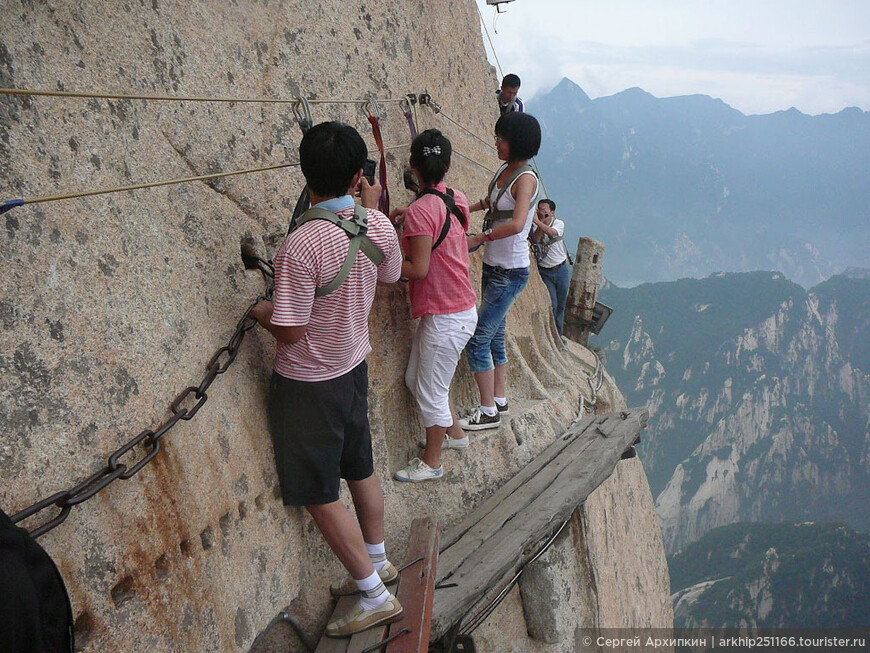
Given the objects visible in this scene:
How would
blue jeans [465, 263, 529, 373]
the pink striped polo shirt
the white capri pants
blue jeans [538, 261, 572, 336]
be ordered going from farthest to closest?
blue jeans [538, 261, 572, 336] < blue jeans [465, 263, 529, 373] < the white capri pants < the pink striped polo shirt

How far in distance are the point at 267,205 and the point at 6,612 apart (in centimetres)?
217

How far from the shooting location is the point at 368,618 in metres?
2.85

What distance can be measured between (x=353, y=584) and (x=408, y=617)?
0.53 m

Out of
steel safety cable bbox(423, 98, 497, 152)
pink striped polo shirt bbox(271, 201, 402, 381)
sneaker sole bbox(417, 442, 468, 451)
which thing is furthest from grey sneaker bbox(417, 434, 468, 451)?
steel safety cable bbox(423, 98, 497, 152)

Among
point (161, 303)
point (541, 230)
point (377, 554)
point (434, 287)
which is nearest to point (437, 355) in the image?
point (434, 287)

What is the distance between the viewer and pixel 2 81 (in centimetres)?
195

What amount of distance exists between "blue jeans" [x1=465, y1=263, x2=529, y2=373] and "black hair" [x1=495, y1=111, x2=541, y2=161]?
81 cm

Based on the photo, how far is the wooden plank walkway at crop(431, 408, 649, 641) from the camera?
3547 millimetres

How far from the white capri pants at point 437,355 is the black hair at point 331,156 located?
4.50 ft

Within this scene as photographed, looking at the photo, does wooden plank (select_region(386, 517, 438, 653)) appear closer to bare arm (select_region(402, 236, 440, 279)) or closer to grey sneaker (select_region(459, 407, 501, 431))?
grey sneaker (select_region(459, 407, 501, 431))

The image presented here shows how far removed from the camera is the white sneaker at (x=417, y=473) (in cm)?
407

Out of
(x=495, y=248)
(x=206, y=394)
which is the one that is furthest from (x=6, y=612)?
(x=495, y=248)

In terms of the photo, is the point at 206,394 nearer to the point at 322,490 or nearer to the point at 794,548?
the point at 322,490

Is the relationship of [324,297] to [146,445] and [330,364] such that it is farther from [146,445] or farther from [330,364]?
[146,445]
